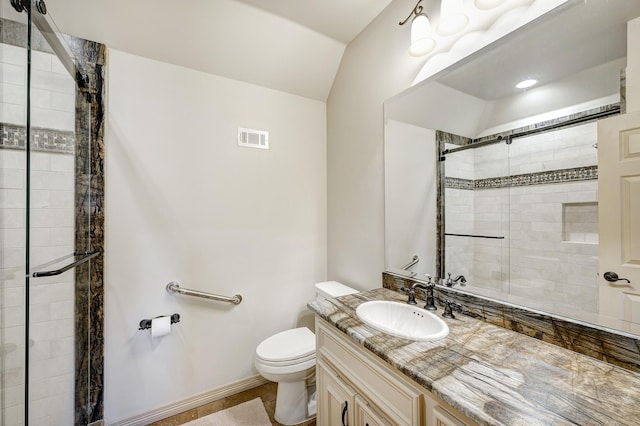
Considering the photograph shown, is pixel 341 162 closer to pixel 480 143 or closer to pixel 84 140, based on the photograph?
pixel 480 143

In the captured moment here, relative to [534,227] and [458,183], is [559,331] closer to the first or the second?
[534,227]

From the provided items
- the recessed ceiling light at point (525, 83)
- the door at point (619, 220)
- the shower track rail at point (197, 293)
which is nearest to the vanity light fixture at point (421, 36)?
the recessed ceiling light at point (525, 83)

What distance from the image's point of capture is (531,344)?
91 cm

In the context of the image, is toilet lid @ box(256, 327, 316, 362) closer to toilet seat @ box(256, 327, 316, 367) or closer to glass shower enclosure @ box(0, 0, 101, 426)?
toilet seat @ box(256, 327, 316, 367)

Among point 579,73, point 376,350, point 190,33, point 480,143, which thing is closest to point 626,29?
point 579,73

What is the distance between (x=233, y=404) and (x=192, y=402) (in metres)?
0.27

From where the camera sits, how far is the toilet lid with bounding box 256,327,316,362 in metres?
1.56

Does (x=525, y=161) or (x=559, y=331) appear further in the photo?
(x=525, y=161)

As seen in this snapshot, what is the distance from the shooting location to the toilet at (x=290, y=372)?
153cm

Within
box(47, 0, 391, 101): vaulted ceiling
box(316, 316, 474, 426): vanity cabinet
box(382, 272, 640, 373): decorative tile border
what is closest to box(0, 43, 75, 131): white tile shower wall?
box(47, 0, 391, 101): vaulted ceiling

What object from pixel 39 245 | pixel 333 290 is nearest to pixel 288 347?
pixel 333 290

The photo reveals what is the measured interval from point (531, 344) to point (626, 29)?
1057 mm

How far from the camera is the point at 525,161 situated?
988 millimetres

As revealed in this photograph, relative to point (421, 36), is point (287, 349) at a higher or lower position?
lower
